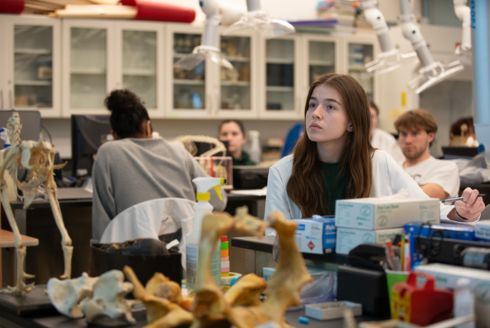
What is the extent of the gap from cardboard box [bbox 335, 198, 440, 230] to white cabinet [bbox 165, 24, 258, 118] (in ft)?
17.0

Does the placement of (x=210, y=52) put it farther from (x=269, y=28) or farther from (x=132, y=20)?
(x=132, y=20)

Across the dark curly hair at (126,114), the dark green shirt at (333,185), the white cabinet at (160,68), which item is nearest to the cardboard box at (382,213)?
the dark green shirt at (333,185)

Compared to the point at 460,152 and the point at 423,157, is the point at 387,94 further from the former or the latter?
the point at 423,157

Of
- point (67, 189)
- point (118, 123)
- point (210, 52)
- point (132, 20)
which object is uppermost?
point (132, 20)

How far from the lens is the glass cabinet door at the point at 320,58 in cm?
791

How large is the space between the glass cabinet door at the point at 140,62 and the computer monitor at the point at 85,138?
1883mm

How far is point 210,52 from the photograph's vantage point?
4320mm

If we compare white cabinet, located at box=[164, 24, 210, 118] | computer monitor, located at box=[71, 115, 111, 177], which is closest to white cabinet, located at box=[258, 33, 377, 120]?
white cabinet, located at box=[164, 24, 210, 118]

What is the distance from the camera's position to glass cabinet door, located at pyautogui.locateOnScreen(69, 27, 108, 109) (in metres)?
7.00

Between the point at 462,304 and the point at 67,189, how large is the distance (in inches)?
145

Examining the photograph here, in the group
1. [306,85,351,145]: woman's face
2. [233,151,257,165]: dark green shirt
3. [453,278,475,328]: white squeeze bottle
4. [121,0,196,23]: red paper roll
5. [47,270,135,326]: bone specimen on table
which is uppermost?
[121,0,196,23]: red paper roll

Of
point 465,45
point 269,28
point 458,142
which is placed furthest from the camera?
point 458,142

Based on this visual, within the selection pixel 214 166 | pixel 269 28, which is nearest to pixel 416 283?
pixel 269 28

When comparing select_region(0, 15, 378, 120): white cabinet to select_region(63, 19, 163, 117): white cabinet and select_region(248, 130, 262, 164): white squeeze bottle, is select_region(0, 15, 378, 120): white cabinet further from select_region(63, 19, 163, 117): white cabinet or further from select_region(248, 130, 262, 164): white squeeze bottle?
select_region(248, 130, 262, 164): white squeeze bottle
